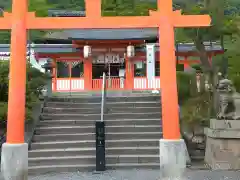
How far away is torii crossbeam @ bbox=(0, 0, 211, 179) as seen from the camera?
691 cm

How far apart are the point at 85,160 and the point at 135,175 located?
163 centimetres

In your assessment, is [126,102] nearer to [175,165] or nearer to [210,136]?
[210,136]

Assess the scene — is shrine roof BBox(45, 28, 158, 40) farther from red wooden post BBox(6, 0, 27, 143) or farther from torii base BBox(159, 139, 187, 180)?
torii base BBox(159, 139, 187, 180)

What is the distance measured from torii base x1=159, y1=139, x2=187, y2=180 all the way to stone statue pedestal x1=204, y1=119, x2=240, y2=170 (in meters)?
3.37

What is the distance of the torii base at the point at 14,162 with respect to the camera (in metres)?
6.72

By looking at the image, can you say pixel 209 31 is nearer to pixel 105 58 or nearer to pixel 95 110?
pixel 95 110

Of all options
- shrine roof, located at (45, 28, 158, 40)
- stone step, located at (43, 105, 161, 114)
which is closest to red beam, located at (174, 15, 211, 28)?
stone step, located at (43, 105, 161, 114)

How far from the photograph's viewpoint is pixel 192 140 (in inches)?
442

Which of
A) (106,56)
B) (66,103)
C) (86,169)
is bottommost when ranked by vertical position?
(86,169)

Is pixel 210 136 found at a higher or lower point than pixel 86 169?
higher

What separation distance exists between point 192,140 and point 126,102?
267 cm

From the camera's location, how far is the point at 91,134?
35.6ft

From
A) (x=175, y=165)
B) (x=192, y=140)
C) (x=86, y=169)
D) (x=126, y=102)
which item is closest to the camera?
(x=175, y=165)

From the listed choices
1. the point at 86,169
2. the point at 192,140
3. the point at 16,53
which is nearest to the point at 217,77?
the point at 192,140
